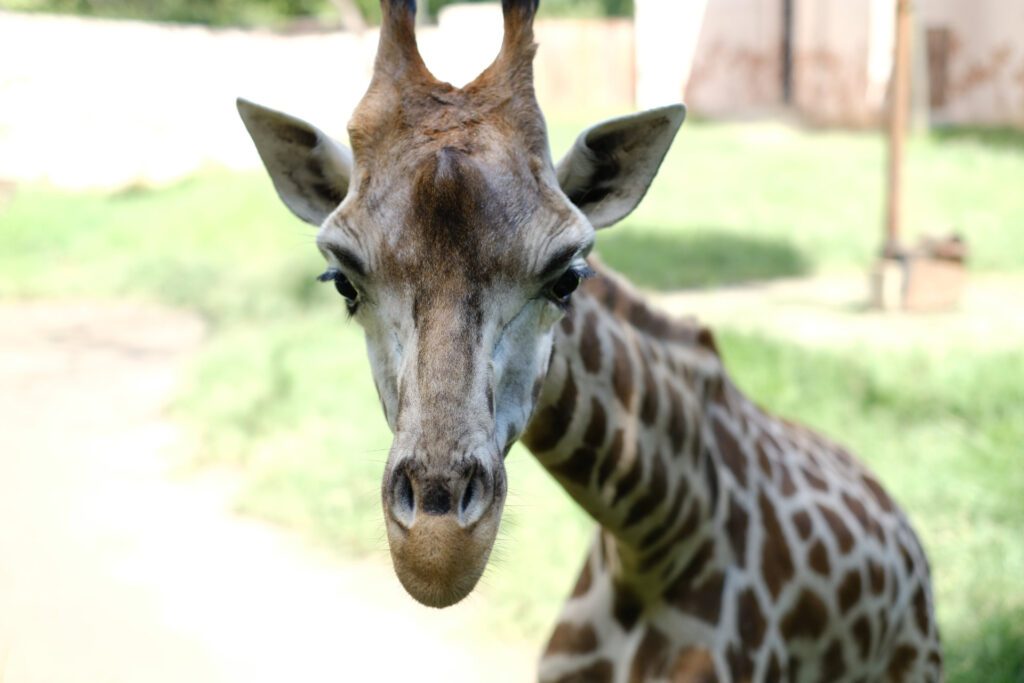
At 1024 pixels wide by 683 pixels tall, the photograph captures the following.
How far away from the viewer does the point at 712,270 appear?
425 inches

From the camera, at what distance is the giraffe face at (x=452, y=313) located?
188 centimetres

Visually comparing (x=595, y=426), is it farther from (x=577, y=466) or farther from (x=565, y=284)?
(x=565, y=284)

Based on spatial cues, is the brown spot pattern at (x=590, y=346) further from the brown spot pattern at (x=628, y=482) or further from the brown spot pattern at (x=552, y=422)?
the brown spot pattern at (x=628, y=482)

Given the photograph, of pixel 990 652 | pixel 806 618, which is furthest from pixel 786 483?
pixel 990 652

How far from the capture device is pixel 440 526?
1854mm

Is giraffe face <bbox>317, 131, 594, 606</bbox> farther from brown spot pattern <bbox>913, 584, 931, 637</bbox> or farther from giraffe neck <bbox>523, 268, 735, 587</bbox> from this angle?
brown spot pattern <bbox>913, 584, 931, 637</bbox>

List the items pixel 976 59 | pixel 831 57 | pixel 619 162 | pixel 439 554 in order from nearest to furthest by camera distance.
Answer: pixel 439 554 → pixel 619 162 → pixel 976 59 → pixel 831 57

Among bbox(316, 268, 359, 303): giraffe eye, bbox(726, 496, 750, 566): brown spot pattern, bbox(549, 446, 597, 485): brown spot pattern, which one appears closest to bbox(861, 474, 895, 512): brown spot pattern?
bbox(726, 496, 750, 566): brown spot pattern

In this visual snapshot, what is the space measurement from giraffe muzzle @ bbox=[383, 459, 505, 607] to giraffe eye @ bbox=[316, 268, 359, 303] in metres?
0.44

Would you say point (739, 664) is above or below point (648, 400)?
below

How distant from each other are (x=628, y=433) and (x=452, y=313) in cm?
80

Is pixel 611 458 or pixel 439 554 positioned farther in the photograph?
pixel 611 458

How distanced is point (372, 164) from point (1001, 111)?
17587mm

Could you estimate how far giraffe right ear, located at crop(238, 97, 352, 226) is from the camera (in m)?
2.50
